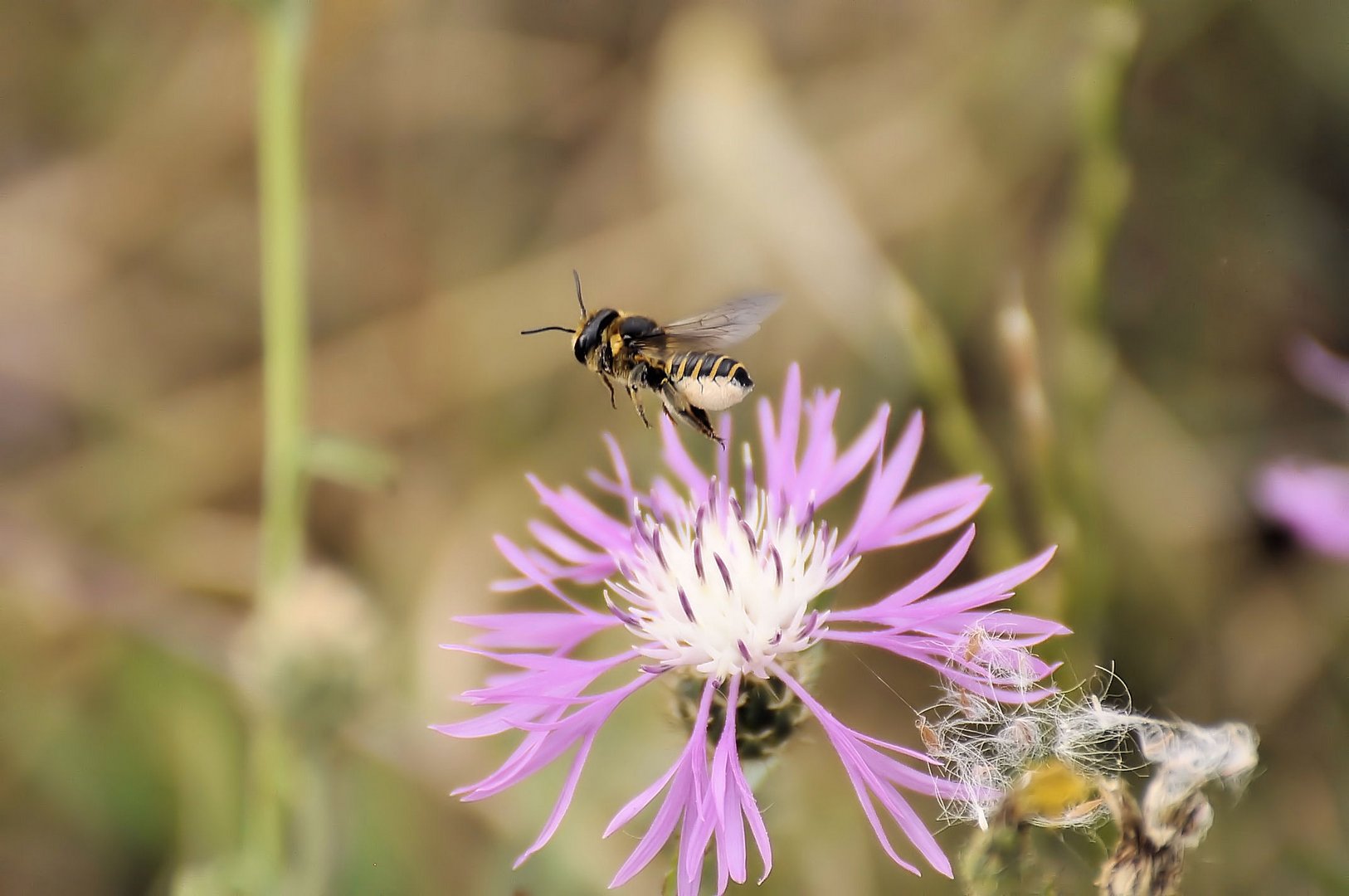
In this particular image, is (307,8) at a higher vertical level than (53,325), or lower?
lower

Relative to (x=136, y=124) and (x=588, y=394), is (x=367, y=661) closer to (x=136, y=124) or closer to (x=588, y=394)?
(x=588, y=394)

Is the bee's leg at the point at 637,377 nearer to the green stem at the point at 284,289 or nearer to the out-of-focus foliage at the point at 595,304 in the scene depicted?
the out-of-focus foliage at the point at 595,304

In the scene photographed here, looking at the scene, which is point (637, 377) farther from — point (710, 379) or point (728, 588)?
point (728, 588)

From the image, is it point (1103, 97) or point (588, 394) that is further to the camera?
point (588, 394)

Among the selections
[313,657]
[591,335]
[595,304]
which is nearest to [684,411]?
[591,335]

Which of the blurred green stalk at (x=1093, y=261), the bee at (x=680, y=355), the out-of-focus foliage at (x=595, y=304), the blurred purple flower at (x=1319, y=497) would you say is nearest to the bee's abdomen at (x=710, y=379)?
the bee at (x=680, y=355)

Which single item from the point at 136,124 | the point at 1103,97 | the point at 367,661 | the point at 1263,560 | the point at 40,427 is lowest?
the point at 1263,560

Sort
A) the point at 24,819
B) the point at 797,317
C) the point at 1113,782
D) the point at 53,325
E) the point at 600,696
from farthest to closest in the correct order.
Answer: the point at 53,325 → the point at 797,317 → the point at 24,819 → the point at 600,696 → the point at 1113,782

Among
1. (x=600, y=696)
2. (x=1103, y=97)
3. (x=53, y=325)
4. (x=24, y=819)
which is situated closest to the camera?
(x=600, y=696)

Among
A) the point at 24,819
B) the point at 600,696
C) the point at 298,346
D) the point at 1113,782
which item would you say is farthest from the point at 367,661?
the point at 1113,782
